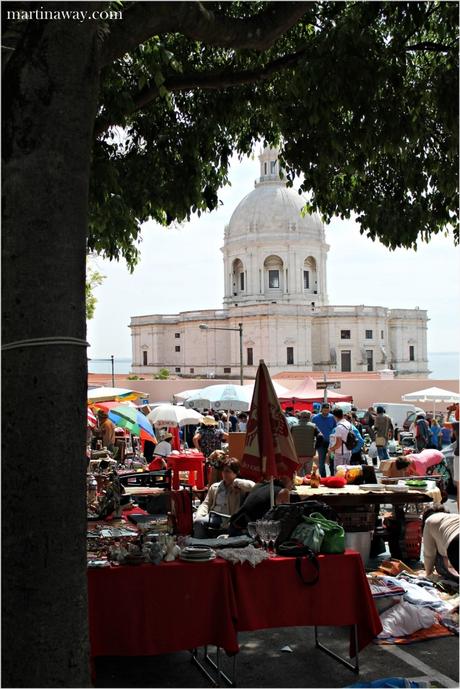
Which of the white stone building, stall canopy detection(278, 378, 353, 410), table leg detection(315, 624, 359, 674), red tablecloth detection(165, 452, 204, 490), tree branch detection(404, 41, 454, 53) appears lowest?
table leg detection(315, 624, 359, 674)

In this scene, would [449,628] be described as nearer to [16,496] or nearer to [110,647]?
[110,647]

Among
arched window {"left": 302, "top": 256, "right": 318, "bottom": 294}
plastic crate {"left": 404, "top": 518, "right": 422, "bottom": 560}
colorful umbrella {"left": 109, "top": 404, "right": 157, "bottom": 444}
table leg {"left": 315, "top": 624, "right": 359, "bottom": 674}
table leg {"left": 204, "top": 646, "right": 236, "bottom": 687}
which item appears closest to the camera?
table leg {"left": 204, "top": 646, "right": 236, "bottom": 687}

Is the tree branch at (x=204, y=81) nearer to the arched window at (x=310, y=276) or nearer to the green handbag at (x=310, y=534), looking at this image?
the green handbag at (x=310, y=534)

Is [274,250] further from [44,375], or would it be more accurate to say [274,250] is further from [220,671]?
[44,375]

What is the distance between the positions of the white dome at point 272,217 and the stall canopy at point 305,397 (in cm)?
4997

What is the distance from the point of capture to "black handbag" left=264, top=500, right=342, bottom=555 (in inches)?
209

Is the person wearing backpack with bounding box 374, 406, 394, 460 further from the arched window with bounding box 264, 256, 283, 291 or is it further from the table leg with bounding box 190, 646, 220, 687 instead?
the arched window with bounding box 264, 256, 283, 291

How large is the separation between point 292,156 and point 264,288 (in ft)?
228

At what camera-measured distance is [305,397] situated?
24844mm

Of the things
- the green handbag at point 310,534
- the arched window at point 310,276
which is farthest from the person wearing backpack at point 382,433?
the arched window at point 310,276

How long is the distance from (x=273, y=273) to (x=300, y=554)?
7353cm

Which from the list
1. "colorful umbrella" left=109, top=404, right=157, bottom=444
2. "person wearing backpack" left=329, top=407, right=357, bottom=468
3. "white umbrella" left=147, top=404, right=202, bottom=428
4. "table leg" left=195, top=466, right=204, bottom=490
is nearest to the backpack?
"person wearing backpack" left=329, top=407, right=357, bottom=468

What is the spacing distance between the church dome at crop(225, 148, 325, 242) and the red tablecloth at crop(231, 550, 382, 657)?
234ft

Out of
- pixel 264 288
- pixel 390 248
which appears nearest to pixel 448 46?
pixel 390 248
